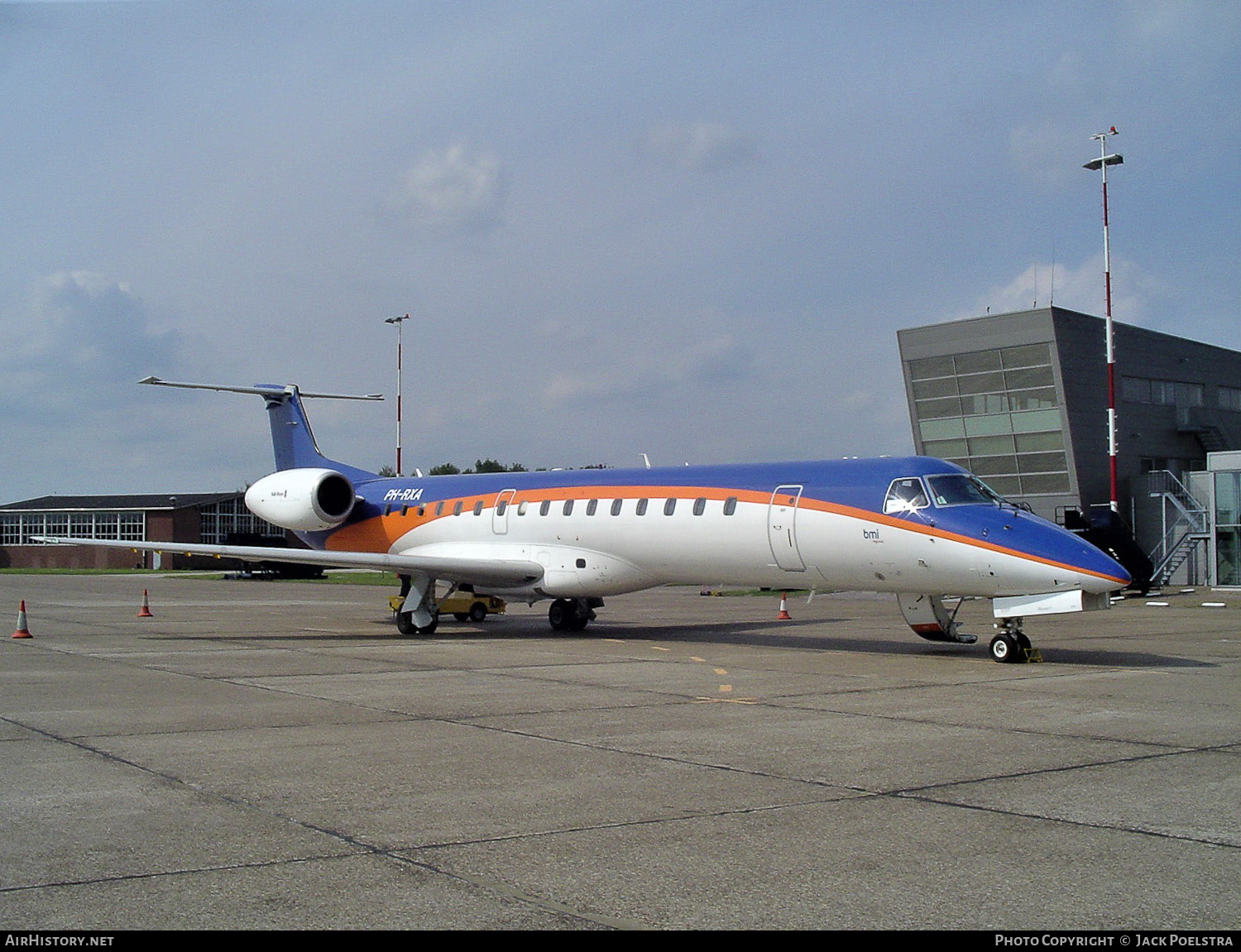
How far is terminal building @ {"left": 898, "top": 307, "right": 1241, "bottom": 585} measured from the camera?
4288 cm

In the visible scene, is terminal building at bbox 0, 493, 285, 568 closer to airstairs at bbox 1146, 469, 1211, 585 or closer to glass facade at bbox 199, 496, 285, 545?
glass facade at bbox 199, 496, 285, 545

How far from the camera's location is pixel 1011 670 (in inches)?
553

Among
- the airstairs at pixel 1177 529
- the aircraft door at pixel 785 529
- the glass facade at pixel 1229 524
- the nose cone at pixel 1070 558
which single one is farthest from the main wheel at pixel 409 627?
the airstairs at pixel 1177 529

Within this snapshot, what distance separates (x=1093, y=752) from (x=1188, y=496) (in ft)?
134

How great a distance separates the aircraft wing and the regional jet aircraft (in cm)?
4

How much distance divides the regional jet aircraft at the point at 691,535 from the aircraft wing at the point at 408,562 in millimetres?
44

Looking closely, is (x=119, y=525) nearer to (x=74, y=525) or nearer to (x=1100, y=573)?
(x=74, y=525)

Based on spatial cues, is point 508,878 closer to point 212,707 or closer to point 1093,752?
point 1093,752

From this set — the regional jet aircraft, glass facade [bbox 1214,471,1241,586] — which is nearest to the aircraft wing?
the regional jet aircraft

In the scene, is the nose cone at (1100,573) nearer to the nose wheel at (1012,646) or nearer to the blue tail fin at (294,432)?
the nose wheel at (1012,646)

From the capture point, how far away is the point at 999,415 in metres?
44.9

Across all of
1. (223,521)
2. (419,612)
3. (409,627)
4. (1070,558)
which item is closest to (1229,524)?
(1070,558)

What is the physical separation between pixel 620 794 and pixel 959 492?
32.8 feet

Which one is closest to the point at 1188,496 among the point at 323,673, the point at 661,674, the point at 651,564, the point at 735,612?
the point at 735,612
